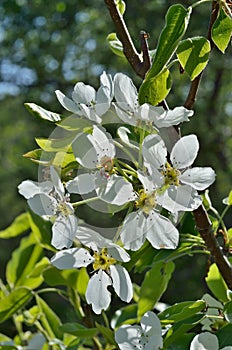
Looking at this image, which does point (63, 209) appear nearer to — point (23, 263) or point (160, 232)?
point (160, 232)

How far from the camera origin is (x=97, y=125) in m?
0.45

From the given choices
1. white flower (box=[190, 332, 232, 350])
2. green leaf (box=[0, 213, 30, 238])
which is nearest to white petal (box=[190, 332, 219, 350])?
white flower (box=[190, 332, 232, 350])

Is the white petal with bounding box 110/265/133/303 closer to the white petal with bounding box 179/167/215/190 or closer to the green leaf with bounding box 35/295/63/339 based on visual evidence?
the white petal with bounding box 179/167/215/190

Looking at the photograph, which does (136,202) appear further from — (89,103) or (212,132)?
(212,132)

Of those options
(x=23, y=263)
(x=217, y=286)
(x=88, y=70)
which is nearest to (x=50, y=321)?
(x=23, y=263)

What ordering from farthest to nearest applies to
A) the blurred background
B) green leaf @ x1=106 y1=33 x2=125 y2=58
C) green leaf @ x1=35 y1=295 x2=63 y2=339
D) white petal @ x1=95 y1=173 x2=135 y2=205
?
the blurred background, green leaf @ x1=35 y1=295 x2=63 y2=339, green leaf @ x1=106 y1=33 x2=125 y2=58, white petal @ x1=95 y1=173 x2=135 y2=205

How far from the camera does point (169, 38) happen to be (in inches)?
17.7

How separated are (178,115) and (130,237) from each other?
85 millimetres

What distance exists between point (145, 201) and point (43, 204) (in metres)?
0.07

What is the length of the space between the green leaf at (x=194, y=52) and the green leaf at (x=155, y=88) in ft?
0.08

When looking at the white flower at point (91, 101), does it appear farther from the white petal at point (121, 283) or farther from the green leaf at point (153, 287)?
the green leaf at point (153, 287)

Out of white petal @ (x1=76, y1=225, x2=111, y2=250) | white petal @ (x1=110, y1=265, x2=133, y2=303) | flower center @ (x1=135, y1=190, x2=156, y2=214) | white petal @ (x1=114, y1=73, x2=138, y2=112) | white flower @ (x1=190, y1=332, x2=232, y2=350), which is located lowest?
white flower @ (x1=190, y1=332, x2=232, y2=350)

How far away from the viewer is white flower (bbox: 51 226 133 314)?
17.7 inches

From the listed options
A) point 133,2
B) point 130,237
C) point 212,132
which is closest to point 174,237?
point 130,237
